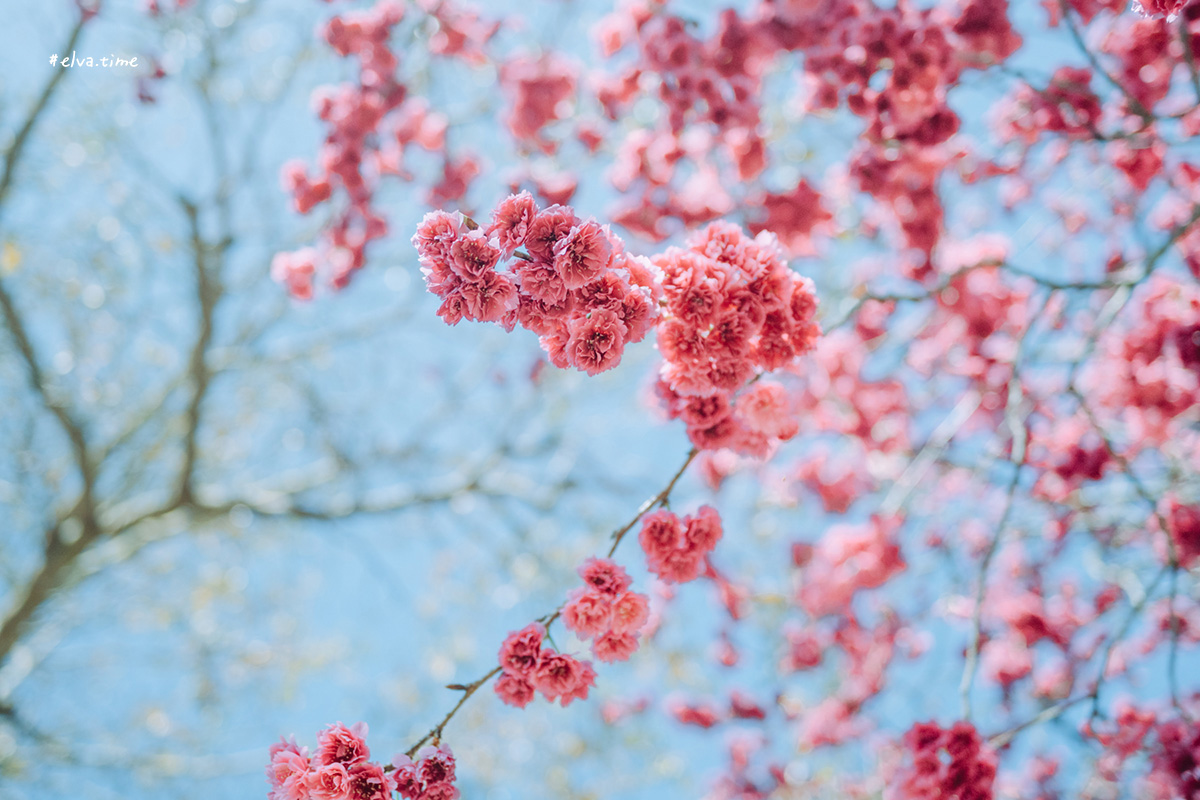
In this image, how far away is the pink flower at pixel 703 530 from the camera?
1684 mm

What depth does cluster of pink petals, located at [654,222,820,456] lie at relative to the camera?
146 centimetres

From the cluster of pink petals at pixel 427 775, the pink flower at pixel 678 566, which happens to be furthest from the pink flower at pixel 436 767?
the pink flower at pixel 678 566

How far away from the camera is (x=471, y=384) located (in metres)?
6.16

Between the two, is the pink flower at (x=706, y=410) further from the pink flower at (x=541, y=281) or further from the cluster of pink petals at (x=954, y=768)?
the cluster of pink petals at (x=954, y=768)

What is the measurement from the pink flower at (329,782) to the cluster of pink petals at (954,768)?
4.69 ft

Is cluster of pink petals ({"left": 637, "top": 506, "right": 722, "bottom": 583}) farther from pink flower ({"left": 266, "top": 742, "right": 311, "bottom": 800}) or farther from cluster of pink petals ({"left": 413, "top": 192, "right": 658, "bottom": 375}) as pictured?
pink flower ({"left": 266, "top": 742, "right": 311, "bottom": 800})

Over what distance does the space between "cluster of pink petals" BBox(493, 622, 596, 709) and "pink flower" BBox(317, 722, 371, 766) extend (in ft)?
0.99

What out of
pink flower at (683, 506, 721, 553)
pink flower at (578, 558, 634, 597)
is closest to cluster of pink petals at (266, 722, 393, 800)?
pink flower at (578, 558, 634, 597)

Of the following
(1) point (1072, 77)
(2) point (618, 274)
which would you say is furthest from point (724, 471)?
(2) point (618, 274)

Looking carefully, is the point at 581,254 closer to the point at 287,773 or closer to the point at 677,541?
the point at 677,541

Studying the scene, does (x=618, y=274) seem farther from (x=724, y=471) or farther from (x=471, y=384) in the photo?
(x=471, y=384)

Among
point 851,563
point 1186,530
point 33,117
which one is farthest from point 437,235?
point 33,117

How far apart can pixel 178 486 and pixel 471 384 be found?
2.44 m

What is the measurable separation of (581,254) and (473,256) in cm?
21
